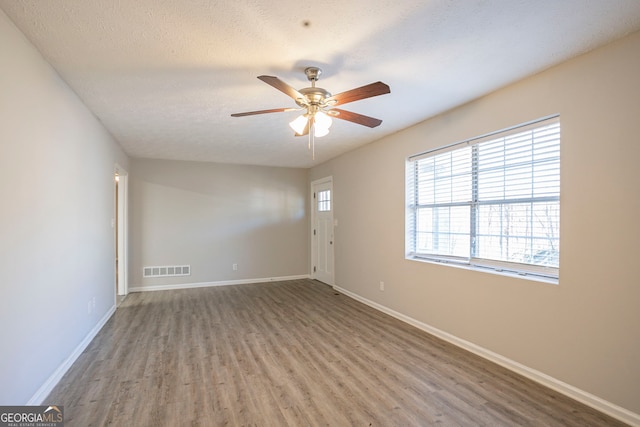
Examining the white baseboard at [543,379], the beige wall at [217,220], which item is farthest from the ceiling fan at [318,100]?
the beige wall at [217,220]

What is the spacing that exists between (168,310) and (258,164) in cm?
322

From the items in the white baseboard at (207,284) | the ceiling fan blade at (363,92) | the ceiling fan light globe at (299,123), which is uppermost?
the ceiling fan blade at (363,92)

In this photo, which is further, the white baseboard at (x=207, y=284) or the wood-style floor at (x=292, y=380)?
the white baseboard at (x=207, y=284)

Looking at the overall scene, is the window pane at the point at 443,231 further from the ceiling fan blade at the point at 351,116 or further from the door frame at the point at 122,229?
the door frame at the point at 122,229

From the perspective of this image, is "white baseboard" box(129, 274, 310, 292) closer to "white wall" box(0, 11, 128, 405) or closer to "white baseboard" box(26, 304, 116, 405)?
"white baseboard" box(26, 304, 116, 405)

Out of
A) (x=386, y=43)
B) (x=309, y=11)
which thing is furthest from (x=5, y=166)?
(x=386, y=43)

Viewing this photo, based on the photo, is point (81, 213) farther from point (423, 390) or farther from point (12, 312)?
point (423, 390)

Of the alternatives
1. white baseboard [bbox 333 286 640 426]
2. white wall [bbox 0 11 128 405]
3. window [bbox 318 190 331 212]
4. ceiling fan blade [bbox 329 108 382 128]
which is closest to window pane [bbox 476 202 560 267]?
white baseboard [bbox 333 286 640 426]

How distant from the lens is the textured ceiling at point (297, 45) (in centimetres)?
177

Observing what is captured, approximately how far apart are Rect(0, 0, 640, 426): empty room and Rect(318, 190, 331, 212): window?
206cm

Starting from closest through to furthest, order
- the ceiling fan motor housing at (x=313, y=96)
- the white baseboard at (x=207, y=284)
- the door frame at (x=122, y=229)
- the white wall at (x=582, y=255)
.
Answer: the white wall at (x=582, y=255) → the ceiling fan motor housing at (x=313, y=96) → the door frame at (x=122, y=229) → the white baseboard at (x=207, y=284)

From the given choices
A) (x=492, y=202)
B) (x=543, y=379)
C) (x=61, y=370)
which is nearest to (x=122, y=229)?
(x=61, y=370)

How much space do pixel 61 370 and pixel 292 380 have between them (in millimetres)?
1900

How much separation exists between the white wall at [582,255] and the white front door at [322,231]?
298 cm
